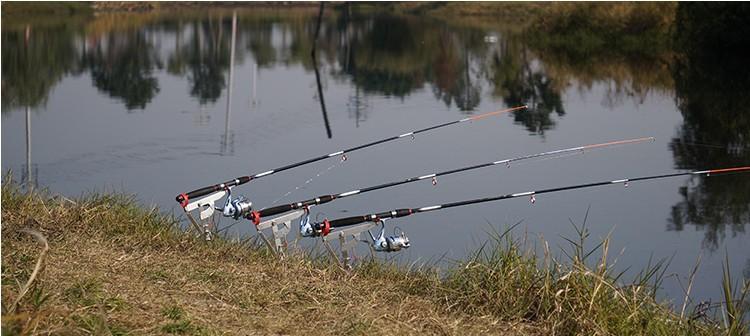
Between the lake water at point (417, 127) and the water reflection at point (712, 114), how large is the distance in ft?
0.13

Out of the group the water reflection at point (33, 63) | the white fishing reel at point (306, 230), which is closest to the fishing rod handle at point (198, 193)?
the white fishing reel at point (306, 230)

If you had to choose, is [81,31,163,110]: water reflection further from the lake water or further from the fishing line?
the fishing line

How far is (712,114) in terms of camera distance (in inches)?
653

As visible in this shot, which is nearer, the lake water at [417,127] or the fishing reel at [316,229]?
the fishing reel at [316,229]

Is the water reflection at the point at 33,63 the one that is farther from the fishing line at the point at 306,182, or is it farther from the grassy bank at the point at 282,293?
the grassy bank at the point at 282,293

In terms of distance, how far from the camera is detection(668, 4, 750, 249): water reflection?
405 inches

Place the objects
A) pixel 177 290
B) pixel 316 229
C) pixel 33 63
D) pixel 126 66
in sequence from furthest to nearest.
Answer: pixel 126 66 < pixel 33 63 < pixel 316 229 < pixel 177 290

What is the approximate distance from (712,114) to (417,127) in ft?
14.1

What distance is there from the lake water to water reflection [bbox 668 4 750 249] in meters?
0.04

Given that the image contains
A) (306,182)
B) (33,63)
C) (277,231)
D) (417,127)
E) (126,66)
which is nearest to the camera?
(277,231)

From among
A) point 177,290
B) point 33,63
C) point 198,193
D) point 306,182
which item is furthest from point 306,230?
point 33,63

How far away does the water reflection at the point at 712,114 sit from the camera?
10281 millimetres

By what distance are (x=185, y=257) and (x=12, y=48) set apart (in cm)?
1993

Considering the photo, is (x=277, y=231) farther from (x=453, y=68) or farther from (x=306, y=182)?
(x=453, y=68)
